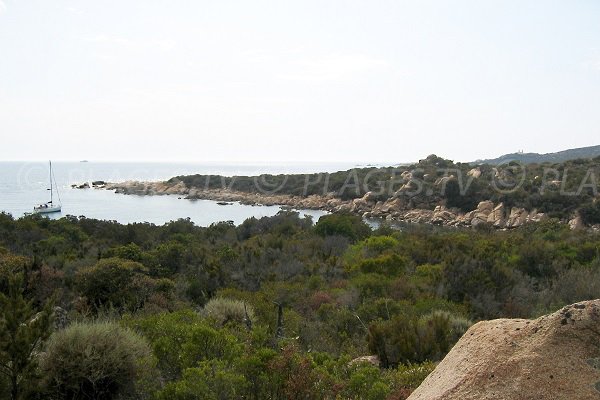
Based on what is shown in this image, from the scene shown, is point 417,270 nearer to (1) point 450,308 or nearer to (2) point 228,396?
(1) point 450,308

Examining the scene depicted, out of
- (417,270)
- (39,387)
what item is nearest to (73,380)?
(39,387)

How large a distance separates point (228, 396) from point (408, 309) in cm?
677

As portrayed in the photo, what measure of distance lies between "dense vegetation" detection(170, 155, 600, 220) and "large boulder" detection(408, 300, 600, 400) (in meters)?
37.8

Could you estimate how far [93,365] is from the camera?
5.36 metres

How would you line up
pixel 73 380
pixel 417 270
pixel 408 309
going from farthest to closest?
pixel 417 270 → pixel 408 309 → pixel 73 380

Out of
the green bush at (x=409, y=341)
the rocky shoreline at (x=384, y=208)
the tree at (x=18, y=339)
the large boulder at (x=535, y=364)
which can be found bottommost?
the rocky shoreline at (x=384, y=208)

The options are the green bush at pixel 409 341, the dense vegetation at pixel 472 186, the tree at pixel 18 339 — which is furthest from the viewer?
the dense vegetation at pixel 472 186

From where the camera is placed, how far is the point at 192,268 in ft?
52.4

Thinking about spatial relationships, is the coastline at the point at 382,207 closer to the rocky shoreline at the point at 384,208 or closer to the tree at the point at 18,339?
the rocky shoreline at the point at 384,208

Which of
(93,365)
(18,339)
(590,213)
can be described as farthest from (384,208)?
(18,339)

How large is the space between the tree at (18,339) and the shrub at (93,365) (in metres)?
Answer: 0.62

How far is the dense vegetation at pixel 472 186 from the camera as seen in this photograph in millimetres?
41250

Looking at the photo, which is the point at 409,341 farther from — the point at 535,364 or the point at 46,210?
the point at 46,210

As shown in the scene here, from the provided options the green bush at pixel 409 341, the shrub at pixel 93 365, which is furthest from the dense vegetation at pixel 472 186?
the shrub at pixel 93 365
